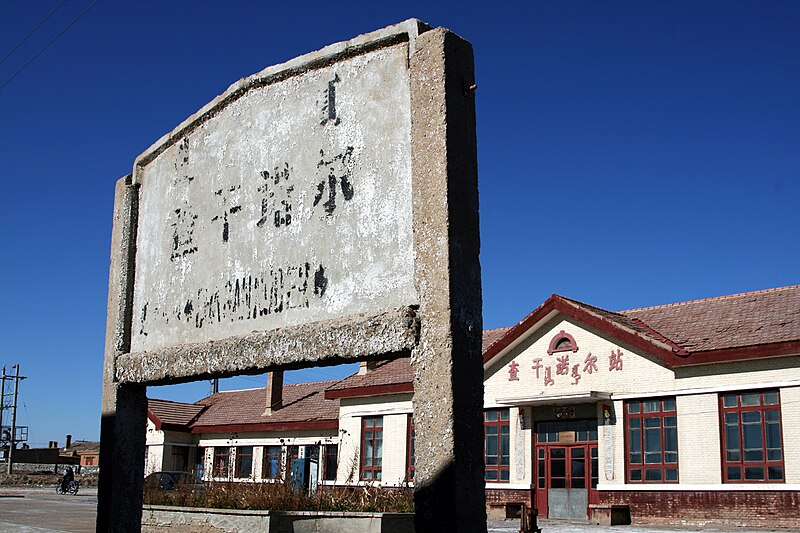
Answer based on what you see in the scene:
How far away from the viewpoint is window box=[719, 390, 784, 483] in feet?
59.7

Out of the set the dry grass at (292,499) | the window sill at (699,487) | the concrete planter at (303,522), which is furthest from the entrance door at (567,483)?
the concrete planter at (303,522)

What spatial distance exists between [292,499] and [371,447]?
14.2 m

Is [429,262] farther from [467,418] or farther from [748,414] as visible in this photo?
[748,414]

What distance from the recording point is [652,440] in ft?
66.9

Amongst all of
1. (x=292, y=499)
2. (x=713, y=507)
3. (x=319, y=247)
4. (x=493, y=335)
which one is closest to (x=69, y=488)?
(x=493, y=335)

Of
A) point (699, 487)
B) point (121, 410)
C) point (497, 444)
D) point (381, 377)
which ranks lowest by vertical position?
point (699, 487)

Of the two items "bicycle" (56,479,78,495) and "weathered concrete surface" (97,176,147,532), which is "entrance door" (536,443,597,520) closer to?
"weathered concrete surface" (97,176,147,532)

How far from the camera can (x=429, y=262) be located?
15.7 feet

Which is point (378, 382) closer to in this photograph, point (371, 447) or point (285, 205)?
point (371, 447)

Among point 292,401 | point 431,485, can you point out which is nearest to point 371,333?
point 431,485

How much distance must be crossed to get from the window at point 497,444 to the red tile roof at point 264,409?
6.27 m

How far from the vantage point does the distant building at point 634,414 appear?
1833 cm

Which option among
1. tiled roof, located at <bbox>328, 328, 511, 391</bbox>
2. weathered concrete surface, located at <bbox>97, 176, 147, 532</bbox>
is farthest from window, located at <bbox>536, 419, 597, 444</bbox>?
weathered concrete surface, located at <bbox>97, 176, 147, 532</bbox>

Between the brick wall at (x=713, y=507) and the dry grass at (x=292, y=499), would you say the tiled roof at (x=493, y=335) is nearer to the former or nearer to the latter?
the brick wall at (x=713, y=507)
